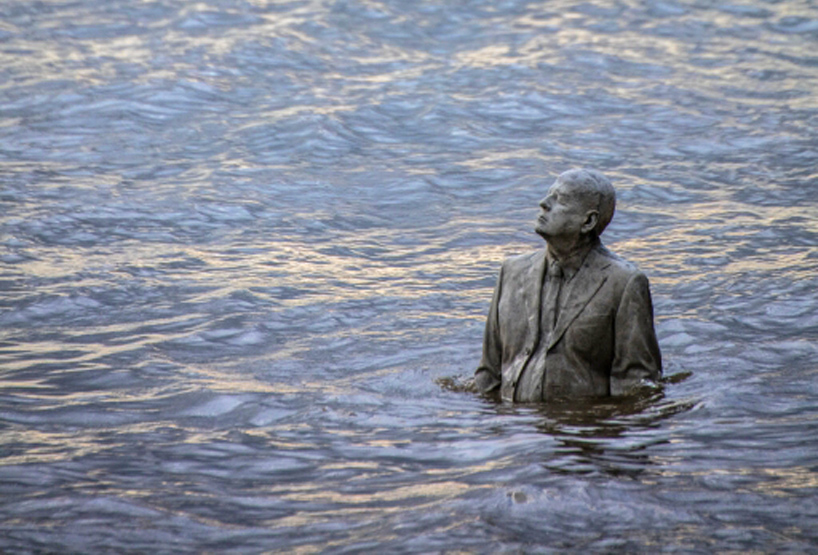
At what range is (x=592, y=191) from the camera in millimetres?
6441

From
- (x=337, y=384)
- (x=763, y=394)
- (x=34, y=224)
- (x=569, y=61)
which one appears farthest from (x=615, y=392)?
(x=569, y=61)

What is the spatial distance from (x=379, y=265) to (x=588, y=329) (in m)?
5.44

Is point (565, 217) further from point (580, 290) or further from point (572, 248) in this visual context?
point (580, 290)

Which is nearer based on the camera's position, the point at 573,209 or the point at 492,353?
the point at 573,209

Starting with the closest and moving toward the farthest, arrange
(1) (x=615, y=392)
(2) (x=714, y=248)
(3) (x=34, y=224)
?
(1) (x=615, y=392)
(2) (x=714, y=248)
(3) (x=34, y=224)

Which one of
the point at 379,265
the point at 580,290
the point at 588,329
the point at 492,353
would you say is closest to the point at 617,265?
the point at 580,290

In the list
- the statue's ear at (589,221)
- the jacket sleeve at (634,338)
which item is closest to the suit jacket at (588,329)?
the jacket sleeve at (634,338)

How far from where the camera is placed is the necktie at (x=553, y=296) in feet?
21.5

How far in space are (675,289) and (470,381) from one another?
11.4 feet

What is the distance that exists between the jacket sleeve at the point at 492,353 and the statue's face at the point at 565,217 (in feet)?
1.57

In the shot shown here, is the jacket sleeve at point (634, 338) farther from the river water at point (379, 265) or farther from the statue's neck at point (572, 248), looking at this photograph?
the statue's neck at point (572, 248)

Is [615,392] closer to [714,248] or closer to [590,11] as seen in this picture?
[714,248]

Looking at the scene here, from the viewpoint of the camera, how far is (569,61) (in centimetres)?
1897

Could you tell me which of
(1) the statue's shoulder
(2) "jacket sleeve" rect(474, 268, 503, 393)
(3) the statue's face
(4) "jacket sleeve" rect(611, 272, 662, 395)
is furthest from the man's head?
(2) "jacket sleeve" rect(474, 268, 503, 393)
